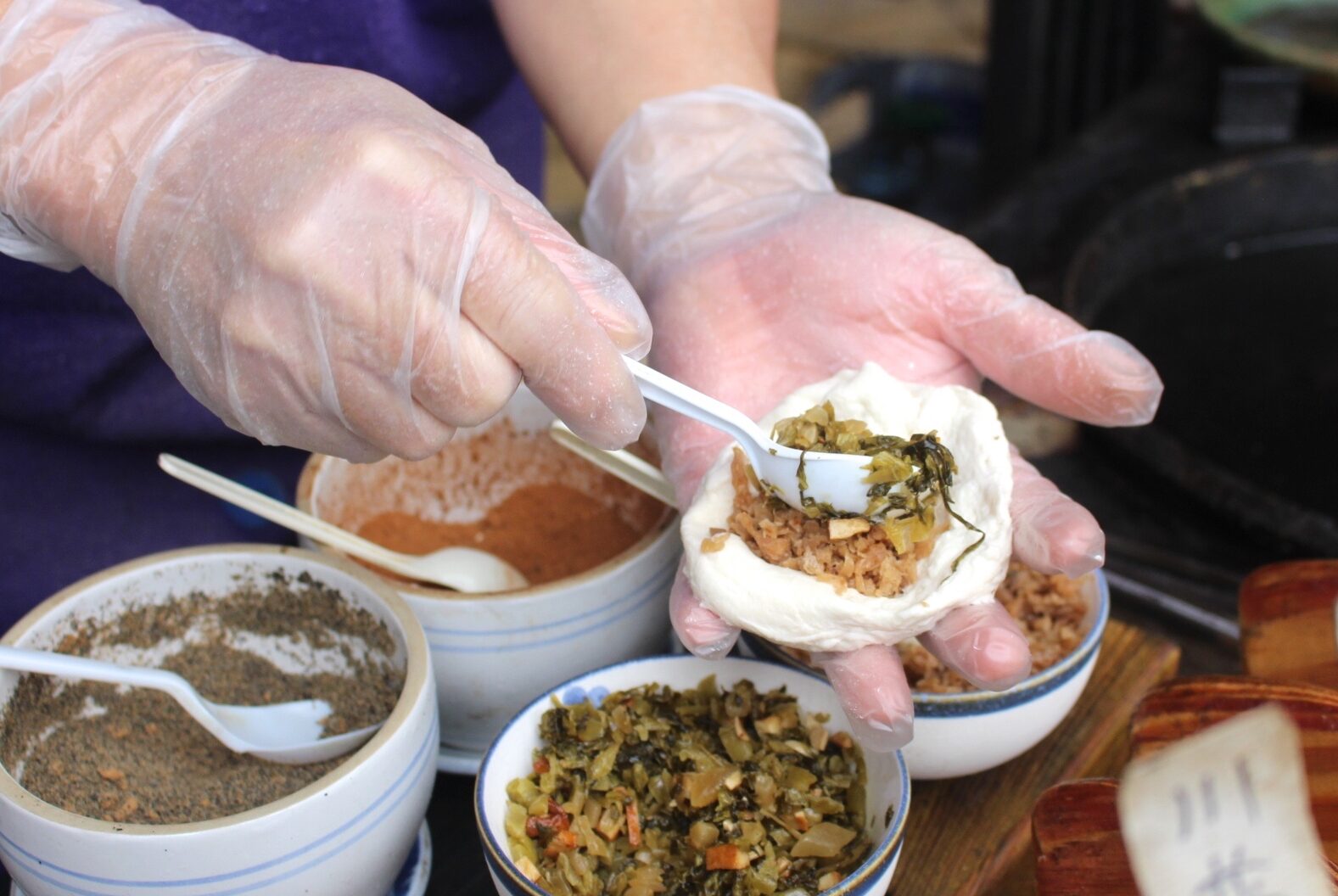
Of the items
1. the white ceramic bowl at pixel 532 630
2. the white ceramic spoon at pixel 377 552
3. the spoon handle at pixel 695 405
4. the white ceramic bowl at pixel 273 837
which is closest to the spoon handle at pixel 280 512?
the white ceramic spoon at pixel 377 552

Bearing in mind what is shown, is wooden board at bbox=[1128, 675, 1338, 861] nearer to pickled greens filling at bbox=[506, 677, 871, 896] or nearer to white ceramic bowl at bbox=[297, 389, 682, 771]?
pickled greens filling at bbox=[506, 677, 871, 896]

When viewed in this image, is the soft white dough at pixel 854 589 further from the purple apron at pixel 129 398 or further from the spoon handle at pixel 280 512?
the purple apron at pixel 129 398

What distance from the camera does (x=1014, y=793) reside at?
1.36 metres

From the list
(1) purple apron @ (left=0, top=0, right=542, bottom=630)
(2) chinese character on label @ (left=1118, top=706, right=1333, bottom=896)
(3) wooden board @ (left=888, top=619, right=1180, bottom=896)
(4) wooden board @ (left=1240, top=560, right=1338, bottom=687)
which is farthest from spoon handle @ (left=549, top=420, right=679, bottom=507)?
(2) chinese character on label @ (left=1118, top=706, right=1333, bottom=896)

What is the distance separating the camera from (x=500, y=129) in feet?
6.81

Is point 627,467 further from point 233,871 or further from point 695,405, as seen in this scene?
point 233,871

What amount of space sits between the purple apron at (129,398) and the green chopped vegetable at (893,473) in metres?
0.87

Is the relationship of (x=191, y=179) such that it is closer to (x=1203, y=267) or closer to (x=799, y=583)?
(x=799, y=583)

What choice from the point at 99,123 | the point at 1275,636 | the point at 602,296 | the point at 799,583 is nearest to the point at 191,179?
the point at 99,123

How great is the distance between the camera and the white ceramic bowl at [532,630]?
134cm

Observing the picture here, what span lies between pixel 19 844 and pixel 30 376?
824 mm

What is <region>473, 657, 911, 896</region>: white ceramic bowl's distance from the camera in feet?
3.49

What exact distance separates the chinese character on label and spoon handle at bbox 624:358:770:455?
2.09 ft

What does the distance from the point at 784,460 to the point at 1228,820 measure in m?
0.66
